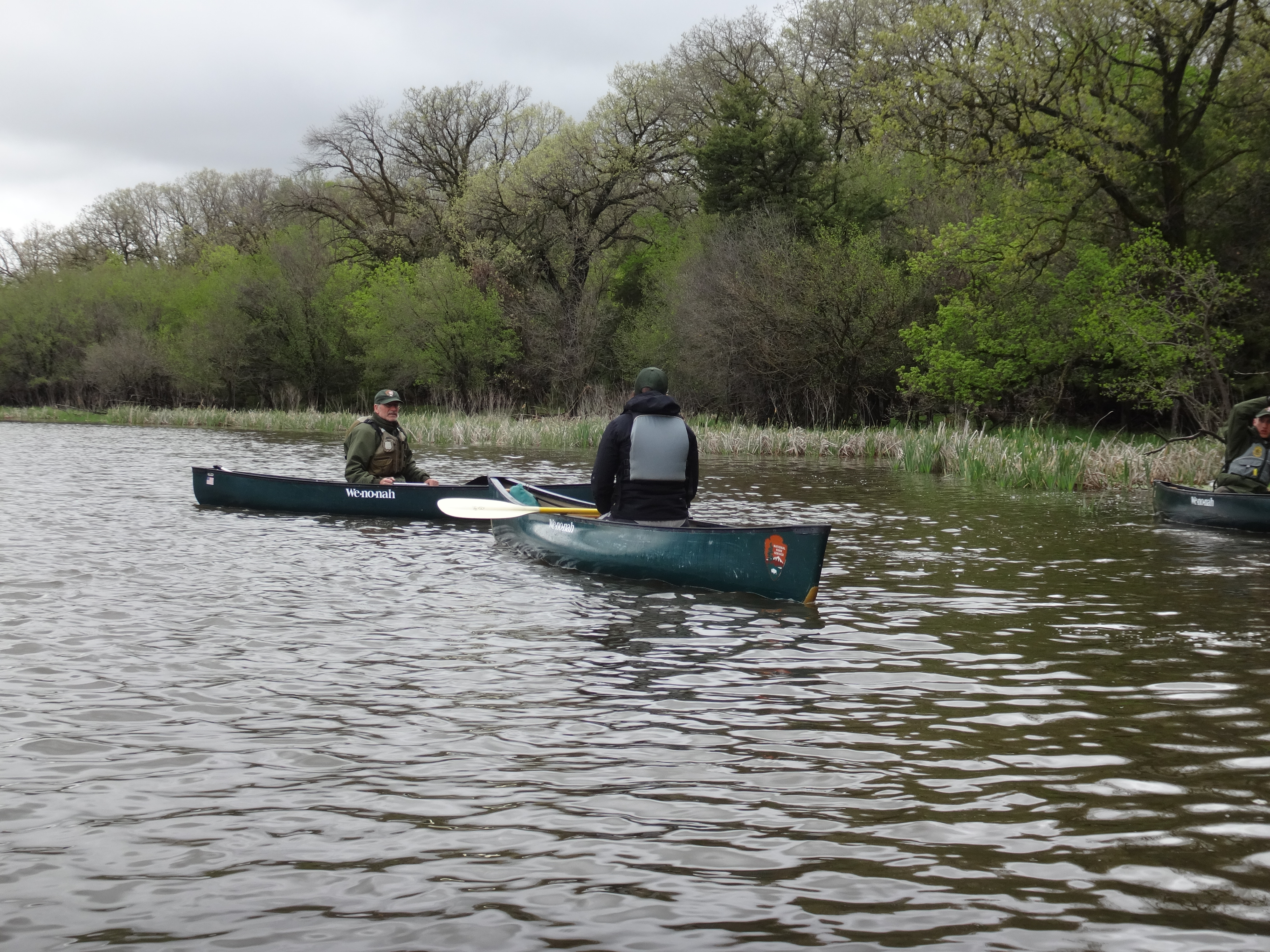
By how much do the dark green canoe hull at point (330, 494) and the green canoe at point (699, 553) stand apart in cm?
277

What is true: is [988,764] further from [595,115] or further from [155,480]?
[595,115]

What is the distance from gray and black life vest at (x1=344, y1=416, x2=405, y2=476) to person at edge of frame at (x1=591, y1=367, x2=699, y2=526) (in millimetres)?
4677

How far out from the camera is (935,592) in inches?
344

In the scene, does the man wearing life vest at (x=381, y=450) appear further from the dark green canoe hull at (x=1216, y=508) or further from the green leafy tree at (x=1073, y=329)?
the green leafy tree at (x=1073, y=329)

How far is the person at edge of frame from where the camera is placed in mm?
8930

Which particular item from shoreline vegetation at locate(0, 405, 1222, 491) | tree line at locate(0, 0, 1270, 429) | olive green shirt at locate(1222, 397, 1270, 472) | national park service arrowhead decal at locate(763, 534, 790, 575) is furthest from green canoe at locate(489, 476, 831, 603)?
tree line at locate(0, 0, 1270, 429)

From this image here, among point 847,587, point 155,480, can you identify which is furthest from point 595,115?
point 847,587

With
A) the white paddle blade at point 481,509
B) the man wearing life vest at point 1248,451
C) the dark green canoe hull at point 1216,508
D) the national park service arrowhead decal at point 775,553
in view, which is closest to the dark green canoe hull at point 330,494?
the white paddle blade at point 481,509

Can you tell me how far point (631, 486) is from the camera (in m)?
9.30

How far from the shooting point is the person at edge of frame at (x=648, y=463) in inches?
352

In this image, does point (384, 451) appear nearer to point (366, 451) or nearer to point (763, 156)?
point (366, 451)

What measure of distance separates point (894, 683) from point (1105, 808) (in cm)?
189

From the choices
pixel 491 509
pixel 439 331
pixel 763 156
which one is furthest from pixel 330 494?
pixel 439 331

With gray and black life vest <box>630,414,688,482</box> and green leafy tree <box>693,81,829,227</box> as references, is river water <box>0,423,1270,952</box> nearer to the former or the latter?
gray and black life vest <box>630,414,688,482</box>
